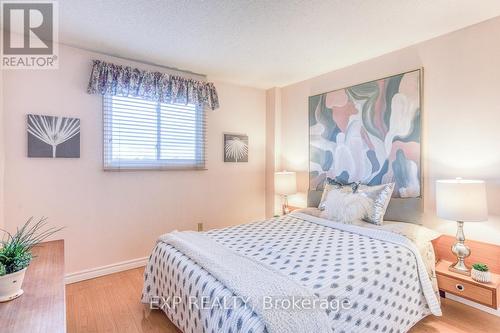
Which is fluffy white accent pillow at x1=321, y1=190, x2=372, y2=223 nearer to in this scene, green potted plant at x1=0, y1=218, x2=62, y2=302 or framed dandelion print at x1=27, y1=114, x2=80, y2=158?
green potted plant at x1=0, y1=218, x2=62, y2=302

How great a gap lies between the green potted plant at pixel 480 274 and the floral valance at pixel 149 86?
9.98 feet

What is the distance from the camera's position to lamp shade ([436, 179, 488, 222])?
195cm

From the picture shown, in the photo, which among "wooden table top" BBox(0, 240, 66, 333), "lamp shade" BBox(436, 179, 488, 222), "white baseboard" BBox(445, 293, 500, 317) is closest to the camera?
"wooden table top" BBox(0, 240, 66, 333)

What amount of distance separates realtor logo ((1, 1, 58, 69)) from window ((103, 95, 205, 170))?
621 millimetres

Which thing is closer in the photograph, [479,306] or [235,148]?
[479,306]

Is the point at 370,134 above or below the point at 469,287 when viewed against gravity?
above

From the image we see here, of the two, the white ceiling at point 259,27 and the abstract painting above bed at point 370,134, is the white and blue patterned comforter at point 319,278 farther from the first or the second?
the white ceiling at point 259,27

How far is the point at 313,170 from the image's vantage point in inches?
140

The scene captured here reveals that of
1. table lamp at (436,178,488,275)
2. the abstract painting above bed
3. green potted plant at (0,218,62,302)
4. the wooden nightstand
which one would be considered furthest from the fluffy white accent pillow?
green potted plant at (0,218,62,302)

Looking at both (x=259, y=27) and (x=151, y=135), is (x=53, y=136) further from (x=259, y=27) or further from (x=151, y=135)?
(x=259, y=27)

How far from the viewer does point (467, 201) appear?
1.96 meters

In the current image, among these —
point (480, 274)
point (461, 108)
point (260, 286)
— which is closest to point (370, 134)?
point (461, 108)

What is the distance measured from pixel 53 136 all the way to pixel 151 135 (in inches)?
36.5

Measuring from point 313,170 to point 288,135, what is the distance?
699mm
